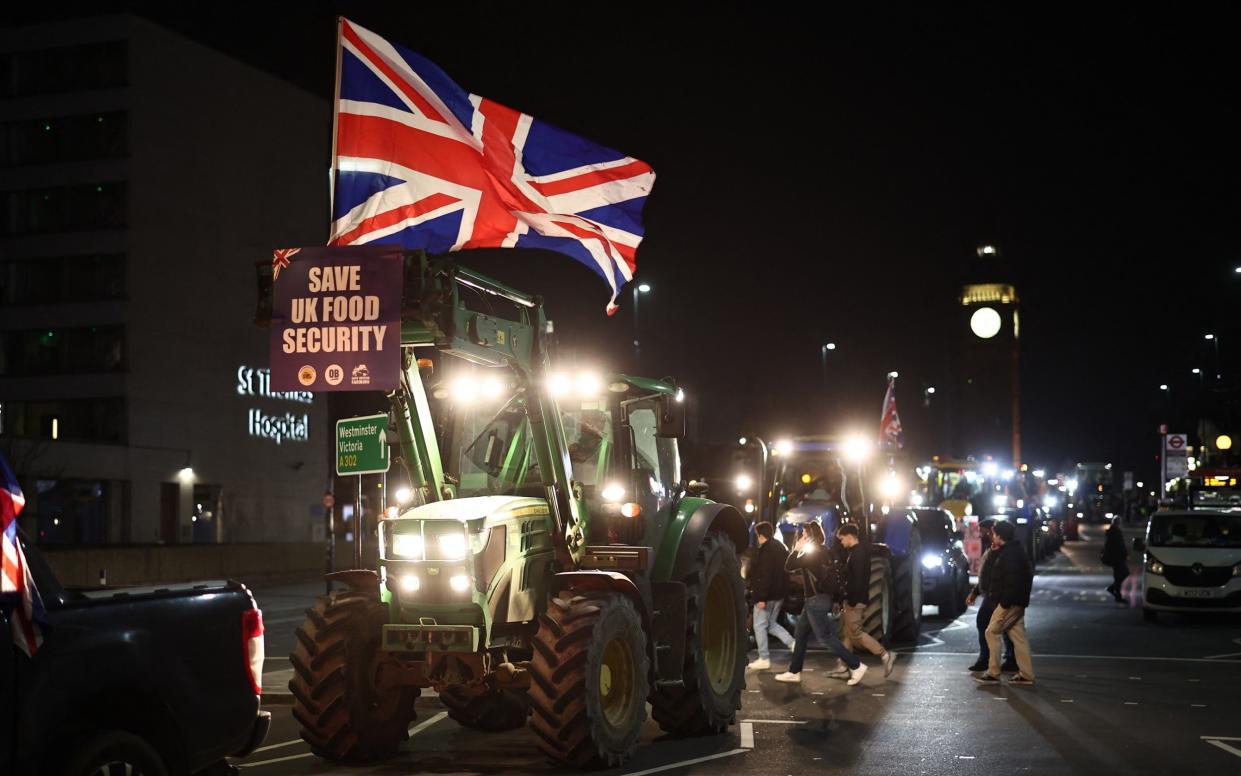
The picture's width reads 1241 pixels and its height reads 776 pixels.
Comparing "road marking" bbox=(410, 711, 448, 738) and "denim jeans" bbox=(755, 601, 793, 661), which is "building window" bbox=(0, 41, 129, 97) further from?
"road marking" bbox=(410, 711, 448, 738)

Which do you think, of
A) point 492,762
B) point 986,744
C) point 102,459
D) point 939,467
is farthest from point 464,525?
point 102,459

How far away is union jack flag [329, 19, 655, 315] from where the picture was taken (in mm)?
10977

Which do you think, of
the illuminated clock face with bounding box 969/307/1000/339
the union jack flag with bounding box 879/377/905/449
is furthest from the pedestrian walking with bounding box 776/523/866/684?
the illuminated clock face with bounding box 969/307/1000/339

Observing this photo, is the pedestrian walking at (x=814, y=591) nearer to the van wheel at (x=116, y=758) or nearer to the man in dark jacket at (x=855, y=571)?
the man in dark jacket at (x=855, y=571)

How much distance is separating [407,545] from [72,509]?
4660 cm

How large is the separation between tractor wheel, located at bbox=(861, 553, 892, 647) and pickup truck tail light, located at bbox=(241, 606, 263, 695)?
12.8 m

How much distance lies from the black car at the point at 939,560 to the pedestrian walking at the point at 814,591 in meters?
8.97

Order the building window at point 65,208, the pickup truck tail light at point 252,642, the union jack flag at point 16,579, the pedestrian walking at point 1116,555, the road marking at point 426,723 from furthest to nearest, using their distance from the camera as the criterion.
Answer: the building window at point 65,208 < the pedestrian walking at point 1116,555 < the road marking at point 426,723 < the pickup truck tail light at point 252,642 < the union jack flag at point 16,579

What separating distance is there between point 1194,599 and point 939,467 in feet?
54.4

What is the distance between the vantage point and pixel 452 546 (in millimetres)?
10648

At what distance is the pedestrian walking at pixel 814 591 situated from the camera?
16.5 meters

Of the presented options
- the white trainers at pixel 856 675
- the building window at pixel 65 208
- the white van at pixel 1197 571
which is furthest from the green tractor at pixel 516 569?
the building window at pixel 65 208

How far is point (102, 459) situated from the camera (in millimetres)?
53469

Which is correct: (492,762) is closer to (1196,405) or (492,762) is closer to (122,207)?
(122,207)
